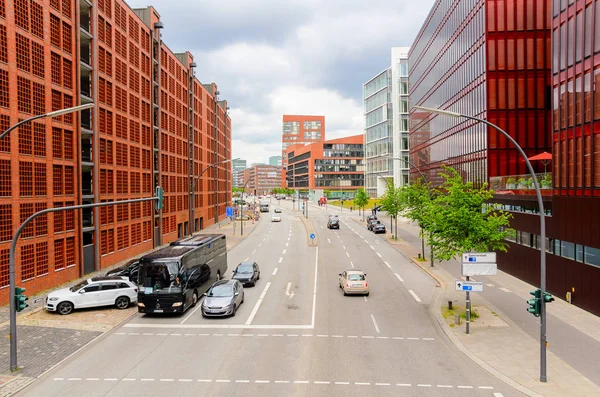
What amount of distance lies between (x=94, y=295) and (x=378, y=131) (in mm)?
99071

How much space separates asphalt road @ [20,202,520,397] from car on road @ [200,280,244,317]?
1.54ft

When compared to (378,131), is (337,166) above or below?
below

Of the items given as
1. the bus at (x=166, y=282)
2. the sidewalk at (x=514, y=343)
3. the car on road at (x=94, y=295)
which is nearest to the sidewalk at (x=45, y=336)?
the car on road at (x=94, y=295)

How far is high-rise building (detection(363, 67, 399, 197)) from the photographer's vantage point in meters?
108

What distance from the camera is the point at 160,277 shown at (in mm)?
21359

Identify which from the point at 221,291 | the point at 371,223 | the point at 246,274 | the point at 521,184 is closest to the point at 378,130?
the point at 371,223

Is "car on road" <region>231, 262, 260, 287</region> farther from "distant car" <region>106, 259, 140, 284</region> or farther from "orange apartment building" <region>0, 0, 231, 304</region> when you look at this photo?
"orange apartment building" <region>0, 0, 231, 304</region>

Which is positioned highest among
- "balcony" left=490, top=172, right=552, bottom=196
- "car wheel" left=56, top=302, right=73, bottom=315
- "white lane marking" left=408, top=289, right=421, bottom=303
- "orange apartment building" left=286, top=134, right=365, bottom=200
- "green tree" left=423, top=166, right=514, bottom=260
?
"orange apartment building" left=286, top=134, right=365, bottom=200

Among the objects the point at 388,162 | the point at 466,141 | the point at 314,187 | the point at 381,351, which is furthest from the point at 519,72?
the point at 314,187

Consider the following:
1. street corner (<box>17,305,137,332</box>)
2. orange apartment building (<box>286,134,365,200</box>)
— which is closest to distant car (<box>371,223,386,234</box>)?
street corner (<box>17,305,137,332</box>)

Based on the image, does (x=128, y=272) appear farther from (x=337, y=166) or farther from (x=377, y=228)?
(x=337, y=166)

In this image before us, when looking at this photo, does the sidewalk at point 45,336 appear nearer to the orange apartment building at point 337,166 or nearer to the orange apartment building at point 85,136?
the orange apartment building at point 85,136

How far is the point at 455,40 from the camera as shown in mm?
47156

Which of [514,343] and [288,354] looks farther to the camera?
[514,343]
